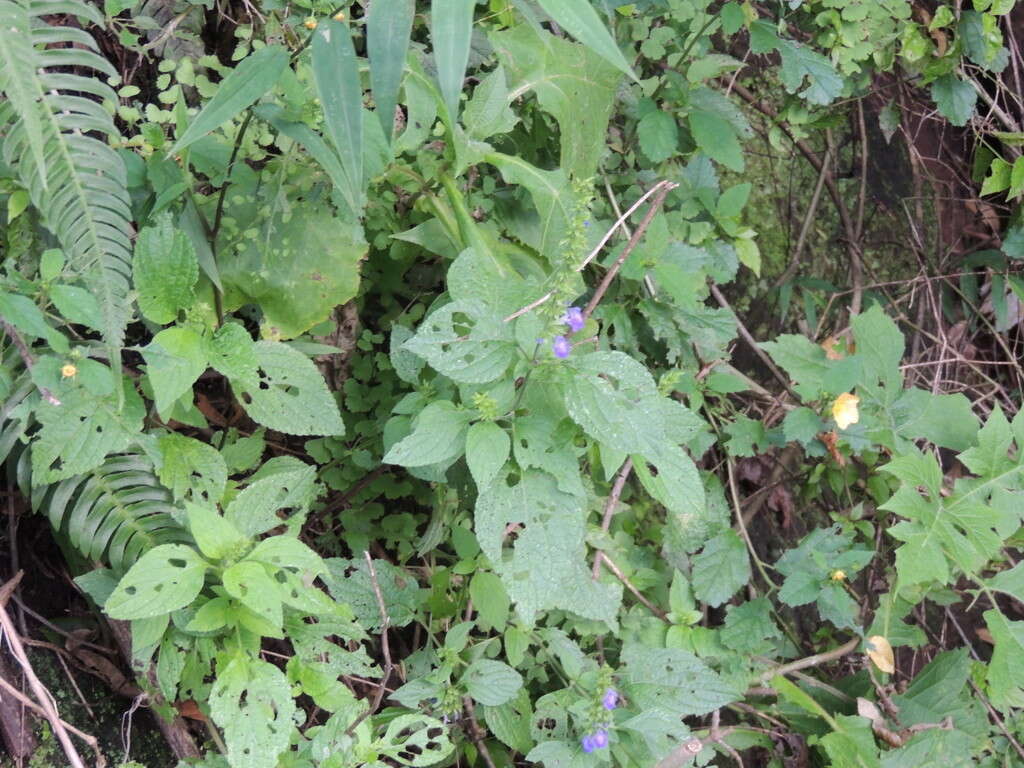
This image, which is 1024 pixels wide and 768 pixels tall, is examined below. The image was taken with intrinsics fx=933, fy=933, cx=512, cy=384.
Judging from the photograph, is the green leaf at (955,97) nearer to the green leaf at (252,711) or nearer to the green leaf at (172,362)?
the green leaf at (172,362)

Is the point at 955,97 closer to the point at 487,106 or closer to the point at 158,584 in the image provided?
the point at 487,106

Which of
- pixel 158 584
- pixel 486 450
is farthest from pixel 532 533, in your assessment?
pixel 158 584

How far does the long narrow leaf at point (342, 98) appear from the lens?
44.9 inches

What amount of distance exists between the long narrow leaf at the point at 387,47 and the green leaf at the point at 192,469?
769 mm

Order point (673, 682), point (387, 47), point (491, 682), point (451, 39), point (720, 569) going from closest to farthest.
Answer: point (451, 39) → point (387, 47) → point (491, 682) → point (673, 682) → point (720, 569)

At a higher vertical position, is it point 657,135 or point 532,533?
point 657,135

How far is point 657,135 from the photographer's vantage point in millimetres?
2256

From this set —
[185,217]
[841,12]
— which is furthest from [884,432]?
[185,217]

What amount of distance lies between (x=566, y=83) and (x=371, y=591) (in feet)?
3.77

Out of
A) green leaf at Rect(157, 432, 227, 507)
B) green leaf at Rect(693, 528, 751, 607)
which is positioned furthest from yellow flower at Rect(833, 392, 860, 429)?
green leaf at Rect(157, 432, 227, 507)

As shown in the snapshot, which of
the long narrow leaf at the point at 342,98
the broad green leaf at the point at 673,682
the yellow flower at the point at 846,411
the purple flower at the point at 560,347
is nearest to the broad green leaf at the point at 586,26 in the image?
the long narrow leaf at the point at 342,98

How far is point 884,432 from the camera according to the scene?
2.16 meters

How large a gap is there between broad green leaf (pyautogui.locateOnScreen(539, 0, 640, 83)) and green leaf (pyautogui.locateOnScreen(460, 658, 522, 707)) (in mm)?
1171

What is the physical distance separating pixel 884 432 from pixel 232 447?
1445 mm
